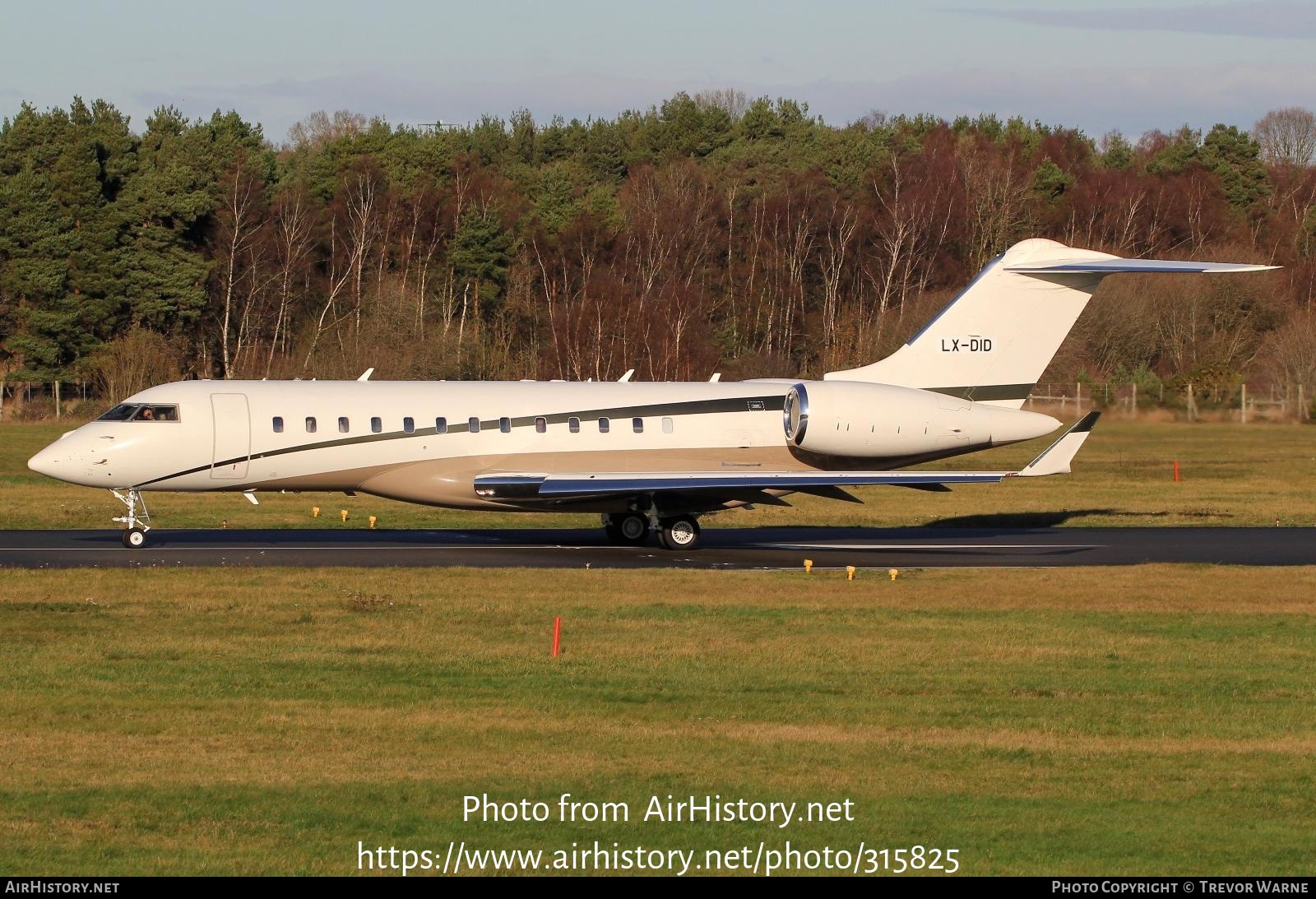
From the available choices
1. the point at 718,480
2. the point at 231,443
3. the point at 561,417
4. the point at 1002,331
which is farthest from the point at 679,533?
the point at 231,443

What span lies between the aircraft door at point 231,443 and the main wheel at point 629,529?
663 centimetres

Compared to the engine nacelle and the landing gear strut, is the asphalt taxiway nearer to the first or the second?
the landing gear strut

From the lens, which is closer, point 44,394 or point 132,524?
point 132,524

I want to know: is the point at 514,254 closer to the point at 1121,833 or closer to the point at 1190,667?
the point at 1190,667

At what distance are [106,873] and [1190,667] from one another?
1120 cm

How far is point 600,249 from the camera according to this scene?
256 feet

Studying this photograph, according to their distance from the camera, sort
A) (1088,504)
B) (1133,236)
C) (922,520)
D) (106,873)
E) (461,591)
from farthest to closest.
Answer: (1133,236) → (1088,504) → (922,520) → (461,591) → (106,873)

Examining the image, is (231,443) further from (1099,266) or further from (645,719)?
(1099,266)

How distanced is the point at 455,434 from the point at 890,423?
746cm

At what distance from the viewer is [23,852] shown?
9.22 m

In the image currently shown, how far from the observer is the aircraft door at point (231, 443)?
83.1 ft

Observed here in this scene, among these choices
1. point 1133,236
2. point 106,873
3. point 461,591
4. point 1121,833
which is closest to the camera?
point 106,873

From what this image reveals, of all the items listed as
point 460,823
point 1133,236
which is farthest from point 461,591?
point 1133,236

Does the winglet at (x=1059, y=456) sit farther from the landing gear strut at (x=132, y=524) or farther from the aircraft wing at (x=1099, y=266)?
the landing gear strut at (x=132, y=524)
